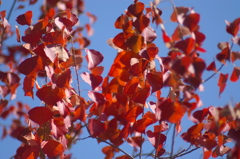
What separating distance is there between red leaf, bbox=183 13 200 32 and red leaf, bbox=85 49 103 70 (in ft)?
1.22

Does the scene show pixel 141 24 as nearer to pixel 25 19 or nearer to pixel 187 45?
pixel 187 45

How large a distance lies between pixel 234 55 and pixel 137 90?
388 mm

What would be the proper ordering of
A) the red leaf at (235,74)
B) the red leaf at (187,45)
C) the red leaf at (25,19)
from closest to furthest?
the red leaf at (187,45) < the red leaf at (235,74) < the red leaf at (25,19)

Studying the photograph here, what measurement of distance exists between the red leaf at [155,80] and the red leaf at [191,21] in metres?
0.25

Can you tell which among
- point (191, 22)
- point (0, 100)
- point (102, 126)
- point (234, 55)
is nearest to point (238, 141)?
point (234, 55)

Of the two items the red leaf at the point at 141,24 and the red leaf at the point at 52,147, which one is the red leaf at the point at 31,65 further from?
the red leaf at the point at 141,24

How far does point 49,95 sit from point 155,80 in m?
0.38

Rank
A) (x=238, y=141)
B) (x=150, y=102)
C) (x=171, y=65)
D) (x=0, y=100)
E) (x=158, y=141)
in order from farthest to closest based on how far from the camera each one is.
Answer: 1. (x=0, y=100)
2. (x=150, y=102)
3. (x=158, y=141)
4. (x=238, y=141)
5. (x=171, y=65)

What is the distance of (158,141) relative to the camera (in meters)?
1.30

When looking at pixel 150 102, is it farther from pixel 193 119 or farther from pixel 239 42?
pixel 239 42

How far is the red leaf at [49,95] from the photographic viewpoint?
4.24 feet

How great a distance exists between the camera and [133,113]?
132 cm

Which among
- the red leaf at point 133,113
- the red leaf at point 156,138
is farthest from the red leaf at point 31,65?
the red leaf at point 156,138

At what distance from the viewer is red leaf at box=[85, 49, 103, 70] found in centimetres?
125
